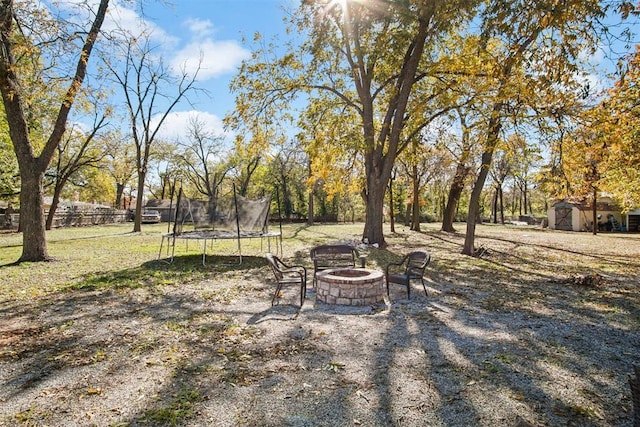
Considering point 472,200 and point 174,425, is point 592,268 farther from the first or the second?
point 174,425

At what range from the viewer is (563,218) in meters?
31.5

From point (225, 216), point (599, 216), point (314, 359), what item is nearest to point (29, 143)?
point (225, 216)

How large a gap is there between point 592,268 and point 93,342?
1198 centimetres

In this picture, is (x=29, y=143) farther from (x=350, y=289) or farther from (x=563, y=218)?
(x=563, y=218)

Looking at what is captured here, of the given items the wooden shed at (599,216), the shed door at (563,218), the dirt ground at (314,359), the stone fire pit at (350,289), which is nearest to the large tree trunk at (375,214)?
the dirt ground at (314,359)

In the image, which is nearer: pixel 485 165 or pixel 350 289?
pixel 350 289

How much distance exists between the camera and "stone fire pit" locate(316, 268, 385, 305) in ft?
19.9

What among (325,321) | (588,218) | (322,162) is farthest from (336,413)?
(588,218)

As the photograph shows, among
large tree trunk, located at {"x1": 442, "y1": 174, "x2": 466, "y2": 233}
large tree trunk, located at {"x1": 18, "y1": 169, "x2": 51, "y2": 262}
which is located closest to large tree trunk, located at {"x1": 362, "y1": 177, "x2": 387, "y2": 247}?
large tree trunk, located at {"x1": 442, "y1": 174, "x2": 466, "y2": 233}

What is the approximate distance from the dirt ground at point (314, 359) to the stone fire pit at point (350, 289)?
197 millimetres

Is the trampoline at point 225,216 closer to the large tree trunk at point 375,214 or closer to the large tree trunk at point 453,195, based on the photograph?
the large tree trunk at point 375,214

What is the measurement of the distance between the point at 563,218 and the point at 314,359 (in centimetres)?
3468

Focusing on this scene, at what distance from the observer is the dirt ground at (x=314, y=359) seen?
2918 mm

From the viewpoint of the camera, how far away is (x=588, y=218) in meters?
28.9
